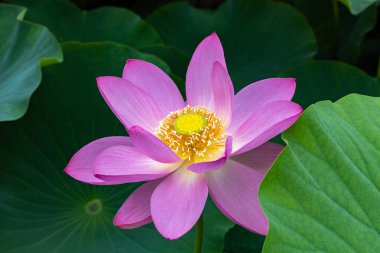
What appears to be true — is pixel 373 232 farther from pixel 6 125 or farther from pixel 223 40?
pixel 223 40

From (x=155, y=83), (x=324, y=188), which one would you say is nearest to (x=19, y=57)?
(x=155, y=83)

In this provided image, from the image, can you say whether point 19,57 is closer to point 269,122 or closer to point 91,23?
point 91,23

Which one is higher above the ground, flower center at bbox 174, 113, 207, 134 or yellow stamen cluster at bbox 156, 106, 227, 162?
flower center at bbox 174, 113, 207, 134

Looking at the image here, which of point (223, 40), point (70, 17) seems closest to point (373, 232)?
point (223, 40)

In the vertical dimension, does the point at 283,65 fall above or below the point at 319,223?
below

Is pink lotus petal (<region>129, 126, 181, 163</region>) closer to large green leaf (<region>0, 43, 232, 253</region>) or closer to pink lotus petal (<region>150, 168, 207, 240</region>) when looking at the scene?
pink lotus petal (<region>150, 168, 207, 240</region>)

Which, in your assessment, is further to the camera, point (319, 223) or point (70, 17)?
point (70, 17)

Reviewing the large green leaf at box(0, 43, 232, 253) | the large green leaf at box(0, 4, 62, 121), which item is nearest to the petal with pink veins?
the large green leaf at box(0, 43, 232, 253)
